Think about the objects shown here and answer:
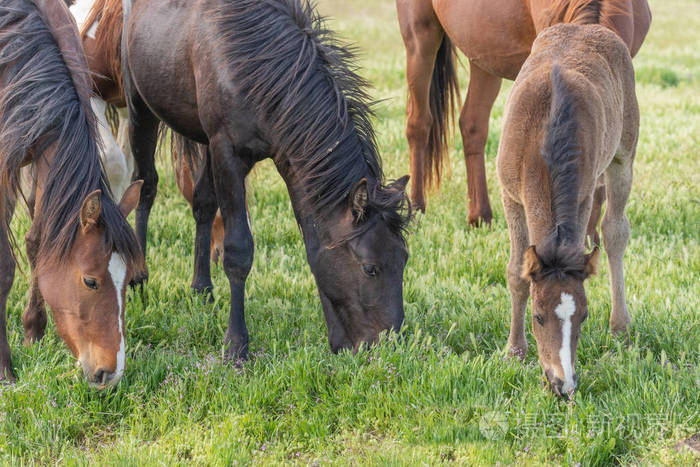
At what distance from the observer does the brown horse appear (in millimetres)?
5691

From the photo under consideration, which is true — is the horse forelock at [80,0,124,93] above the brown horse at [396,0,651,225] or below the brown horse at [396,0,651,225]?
above

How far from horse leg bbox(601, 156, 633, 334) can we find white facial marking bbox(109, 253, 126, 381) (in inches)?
106

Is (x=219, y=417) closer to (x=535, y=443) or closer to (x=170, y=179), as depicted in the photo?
(x=535, y=443)

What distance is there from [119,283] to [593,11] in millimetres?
3132

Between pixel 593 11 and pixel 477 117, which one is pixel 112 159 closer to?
pixel 593 11

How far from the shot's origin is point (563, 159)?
3543 mm

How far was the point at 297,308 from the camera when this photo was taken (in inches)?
187

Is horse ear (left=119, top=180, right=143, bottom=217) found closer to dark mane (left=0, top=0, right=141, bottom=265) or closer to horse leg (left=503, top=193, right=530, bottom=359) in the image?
dark mane (left=0, top=0, right=141, bottom=265)

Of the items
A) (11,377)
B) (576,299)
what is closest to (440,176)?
(576,299)

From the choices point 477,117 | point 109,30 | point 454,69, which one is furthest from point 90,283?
point 454,69

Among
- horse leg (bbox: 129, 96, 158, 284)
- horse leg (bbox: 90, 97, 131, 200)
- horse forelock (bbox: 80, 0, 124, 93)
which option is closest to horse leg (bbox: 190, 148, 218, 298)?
horse leg (bbox: 129, 96, 158, 284)

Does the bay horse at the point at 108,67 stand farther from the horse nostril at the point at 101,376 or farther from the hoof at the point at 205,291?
the horse nostril at the point at 101,376

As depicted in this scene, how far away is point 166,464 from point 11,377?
1181 millimetres

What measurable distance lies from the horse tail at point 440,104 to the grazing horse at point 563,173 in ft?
8.37
